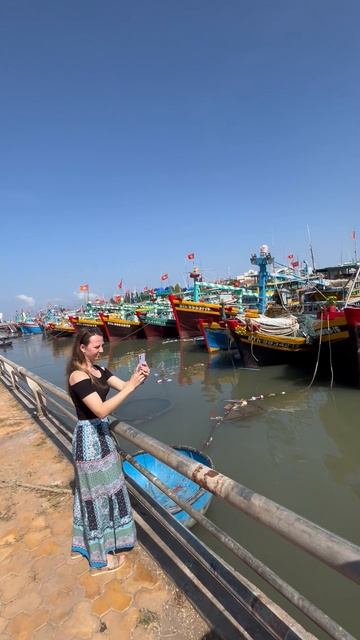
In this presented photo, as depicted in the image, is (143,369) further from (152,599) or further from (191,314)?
(191,314)

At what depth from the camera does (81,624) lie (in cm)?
228

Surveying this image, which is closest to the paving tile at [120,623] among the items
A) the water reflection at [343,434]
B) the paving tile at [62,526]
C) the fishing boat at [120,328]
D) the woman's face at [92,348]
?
the paving tile at [62,526]

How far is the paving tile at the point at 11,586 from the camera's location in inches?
102

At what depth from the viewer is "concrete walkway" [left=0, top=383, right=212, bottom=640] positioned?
2.21 metres

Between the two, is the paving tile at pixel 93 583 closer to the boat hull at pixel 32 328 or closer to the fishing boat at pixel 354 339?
the fishing boat at pixel 354 339

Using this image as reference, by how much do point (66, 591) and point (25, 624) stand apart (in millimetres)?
305

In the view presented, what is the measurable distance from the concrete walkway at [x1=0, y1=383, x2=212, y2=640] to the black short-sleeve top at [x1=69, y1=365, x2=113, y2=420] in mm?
1242

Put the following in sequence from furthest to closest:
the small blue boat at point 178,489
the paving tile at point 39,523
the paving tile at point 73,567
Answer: the small blue boat at point 178,489
the paving tile at point 39,523
the paving tile at point 73,567

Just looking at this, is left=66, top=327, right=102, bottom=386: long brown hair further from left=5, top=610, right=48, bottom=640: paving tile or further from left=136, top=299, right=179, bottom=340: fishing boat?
left=136, top=299, right=179, bottom=340: fishing boat

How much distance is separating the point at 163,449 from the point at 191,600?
1008 mm

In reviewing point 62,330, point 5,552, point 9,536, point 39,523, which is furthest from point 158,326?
point 5,552

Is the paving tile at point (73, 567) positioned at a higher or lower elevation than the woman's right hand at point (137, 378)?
lower

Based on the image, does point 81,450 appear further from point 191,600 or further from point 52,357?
point 52,357

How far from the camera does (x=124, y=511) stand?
2.77 m
